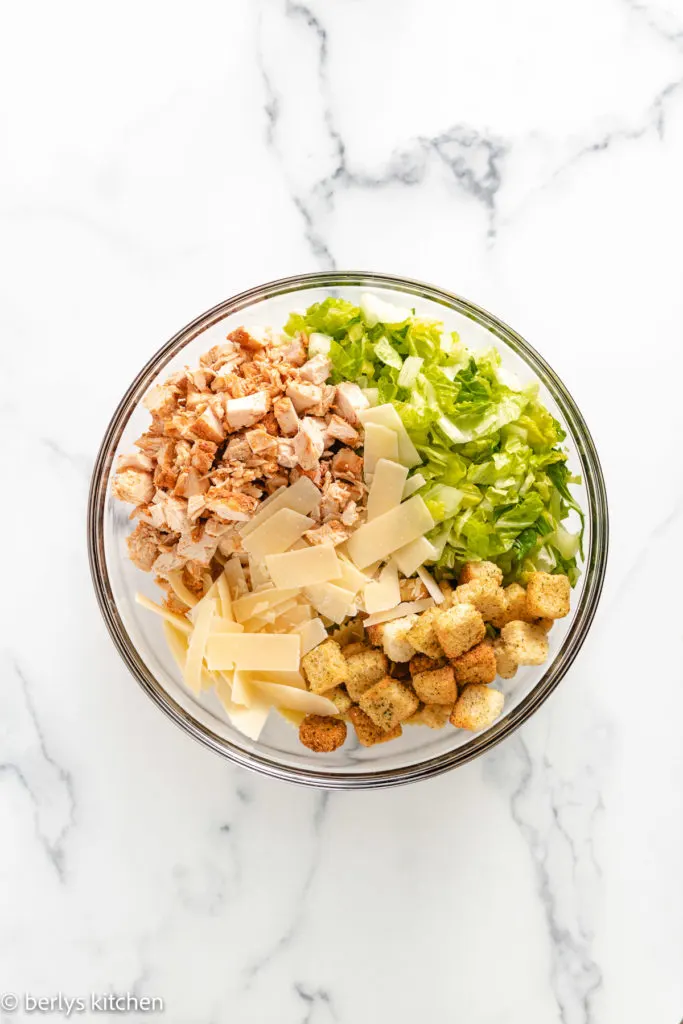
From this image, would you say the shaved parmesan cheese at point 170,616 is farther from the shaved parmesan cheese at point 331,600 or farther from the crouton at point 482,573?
the crouton at point 482,573

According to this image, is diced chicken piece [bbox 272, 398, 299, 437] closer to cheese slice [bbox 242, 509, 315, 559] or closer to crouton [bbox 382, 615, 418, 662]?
cheese slice [bbox 242, 509, 315, 559]

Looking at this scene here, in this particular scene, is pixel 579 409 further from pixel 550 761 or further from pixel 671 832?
pixel 671 832

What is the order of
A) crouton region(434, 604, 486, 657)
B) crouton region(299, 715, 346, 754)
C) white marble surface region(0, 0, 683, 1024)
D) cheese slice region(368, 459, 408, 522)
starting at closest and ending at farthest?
crouton region(434, 604, 486, 657) → cheese slice region(368, 459, 408, 522) → crouton region(299, 715, 346, 754) → white marble surface region(0, 0, 683, 1024)

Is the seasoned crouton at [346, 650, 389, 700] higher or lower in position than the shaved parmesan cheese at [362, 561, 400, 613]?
lower

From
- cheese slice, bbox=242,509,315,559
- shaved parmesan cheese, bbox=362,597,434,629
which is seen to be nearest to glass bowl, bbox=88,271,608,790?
shaved parmesan cheese, bbox=362,597,434,629

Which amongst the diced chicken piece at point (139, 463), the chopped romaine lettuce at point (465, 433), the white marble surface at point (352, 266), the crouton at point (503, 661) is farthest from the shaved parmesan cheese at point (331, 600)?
the white marble surface at point (352, 266)

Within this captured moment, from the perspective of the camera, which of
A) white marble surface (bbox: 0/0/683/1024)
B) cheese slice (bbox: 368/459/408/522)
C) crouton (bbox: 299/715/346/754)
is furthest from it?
white marble surface (bbox: 0/0/683/1024)

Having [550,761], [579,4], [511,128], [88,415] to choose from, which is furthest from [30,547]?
[579,4]
